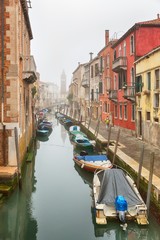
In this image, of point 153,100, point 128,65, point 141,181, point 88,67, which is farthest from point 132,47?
point 88,67

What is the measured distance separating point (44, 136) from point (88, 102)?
17.4 meters

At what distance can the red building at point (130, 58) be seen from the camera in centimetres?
2334

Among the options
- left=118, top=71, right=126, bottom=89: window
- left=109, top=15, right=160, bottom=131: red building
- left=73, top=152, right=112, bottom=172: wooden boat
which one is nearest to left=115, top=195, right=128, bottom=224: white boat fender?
left=73, top=152, right=112, bottom=172: wooden boat

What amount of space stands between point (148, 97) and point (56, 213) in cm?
1247

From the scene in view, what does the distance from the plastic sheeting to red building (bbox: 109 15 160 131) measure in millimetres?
11825

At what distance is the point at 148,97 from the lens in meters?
20.5

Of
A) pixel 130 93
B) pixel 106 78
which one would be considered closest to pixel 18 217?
pixel 130 93

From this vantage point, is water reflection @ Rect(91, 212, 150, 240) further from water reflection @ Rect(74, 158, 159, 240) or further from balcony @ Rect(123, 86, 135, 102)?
balcony @ Rect(123, 86, 135, 102)

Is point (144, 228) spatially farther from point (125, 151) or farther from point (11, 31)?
point (11, 31)

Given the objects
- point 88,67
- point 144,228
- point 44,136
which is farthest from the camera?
point 88,67

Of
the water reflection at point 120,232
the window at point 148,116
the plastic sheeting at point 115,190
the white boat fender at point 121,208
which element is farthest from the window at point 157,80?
the water reflection at point 120,232

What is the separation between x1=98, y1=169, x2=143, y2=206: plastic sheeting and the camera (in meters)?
10.1

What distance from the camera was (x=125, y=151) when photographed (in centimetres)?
1827

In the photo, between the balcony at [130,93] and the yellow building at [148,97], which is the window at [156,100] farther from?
the balcony at [130,93]
